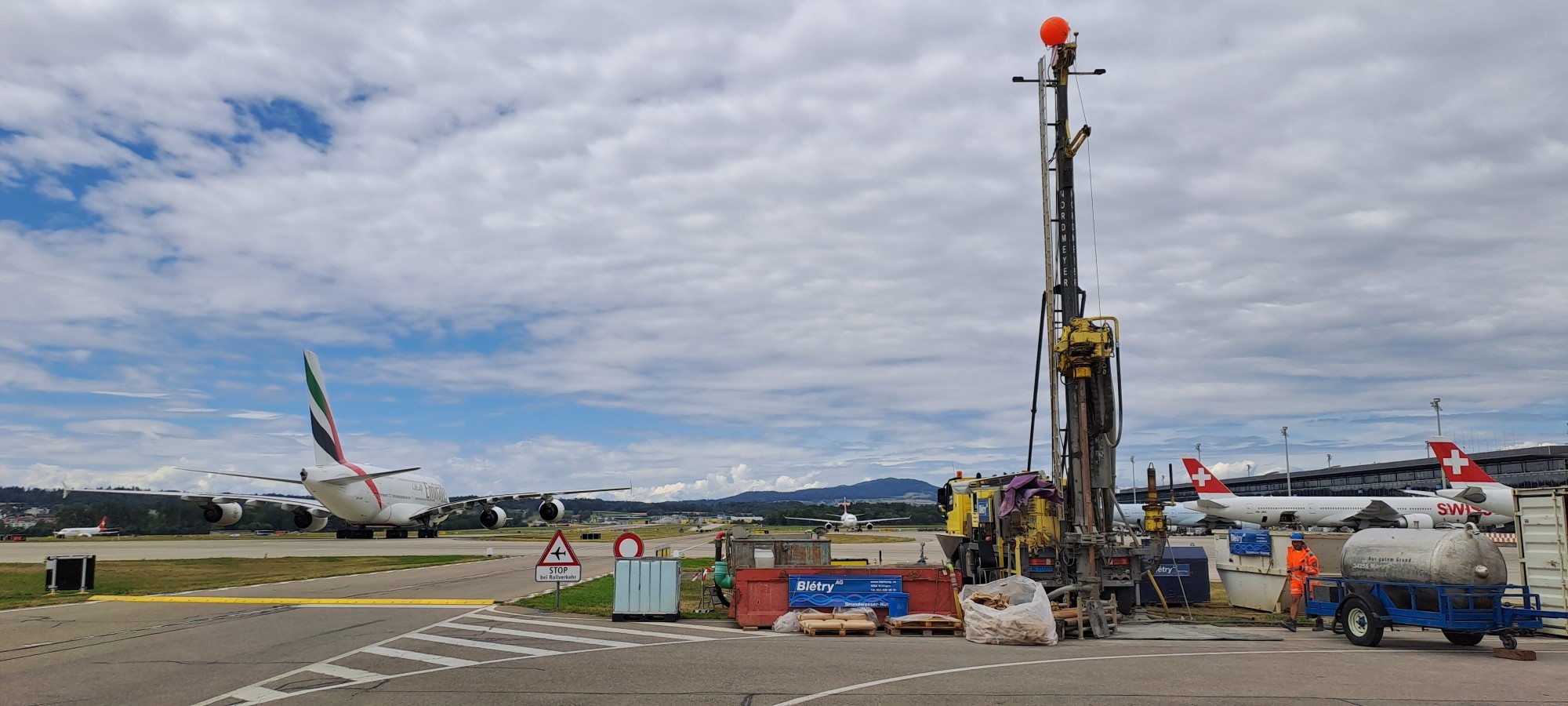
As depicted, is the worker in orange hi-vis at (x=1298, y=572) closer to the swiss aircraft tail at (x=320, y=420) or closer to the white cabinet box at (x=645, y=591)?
the white cabinet box at (x=645, y=591)

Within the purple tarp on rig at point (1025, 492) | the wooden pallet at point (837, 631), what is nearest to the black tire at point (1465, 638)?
the purple tarp on rig at point (1025, 492)

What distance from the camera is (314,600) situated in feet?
69.3

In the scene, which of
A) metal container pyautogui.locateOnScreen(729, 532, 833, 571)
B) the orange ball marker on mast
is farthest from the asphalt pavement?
the orange ball marker on mast

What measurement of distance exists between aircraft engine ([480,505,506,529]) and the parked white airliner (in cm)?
5

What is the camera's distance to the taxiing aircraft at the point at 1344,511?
217ft

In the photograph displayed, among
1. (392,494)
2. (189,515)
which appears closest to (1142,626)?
(392,494)

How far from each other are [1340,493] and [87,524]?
504ft

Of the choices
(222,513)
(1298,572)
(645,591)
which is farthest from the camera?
(222,513)

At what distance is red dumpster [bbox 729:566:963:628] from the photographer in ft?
55.7

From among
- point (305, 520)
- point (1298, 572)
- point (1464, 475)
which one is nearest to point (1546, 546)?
point (1298, 572)

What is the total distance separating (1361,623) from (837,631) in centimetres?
824

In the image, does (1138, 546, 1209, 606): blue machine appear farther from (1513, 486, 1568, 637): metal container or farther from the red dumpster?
the red dumpster

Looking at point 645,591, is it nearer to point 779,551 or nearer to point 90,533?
point 779,551

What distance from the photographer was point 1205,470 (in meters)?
75.9
